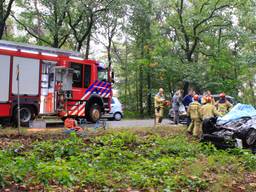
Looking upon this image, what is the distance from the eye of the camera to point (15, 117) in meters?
16.5

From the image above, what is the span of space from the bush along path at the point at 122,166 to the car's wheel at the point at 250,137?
23.2 inches

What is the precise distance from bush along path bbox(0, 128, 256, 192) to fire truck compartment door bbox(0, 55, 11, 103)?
17.0 feet

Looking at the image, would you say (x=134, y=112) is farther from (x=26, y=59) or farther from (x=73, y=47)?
(x=26, y=59)

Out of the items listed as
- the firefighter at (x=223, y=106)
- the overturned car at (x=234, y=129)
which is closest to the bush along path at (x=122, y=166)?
the overturned car at (x=234, y=129)

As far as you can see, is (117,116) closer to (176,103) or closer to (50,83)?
(176,103)

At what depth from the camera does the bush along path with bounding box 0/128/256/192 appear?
6973 millimetres

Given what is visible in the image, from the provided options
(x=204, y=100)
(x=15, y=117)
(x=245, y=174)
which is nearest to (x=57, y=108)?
(x=15, y=117)

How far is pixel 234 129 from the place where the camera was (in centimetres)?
1284

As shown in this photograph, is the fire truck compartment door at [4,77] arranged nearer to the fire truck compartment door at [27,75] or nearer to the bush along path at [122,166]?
the fire truck compartment door at [27,75]

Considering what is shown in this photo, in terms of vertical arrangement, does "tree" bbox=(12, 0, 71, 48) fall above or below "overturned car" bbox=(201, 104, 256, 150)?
above

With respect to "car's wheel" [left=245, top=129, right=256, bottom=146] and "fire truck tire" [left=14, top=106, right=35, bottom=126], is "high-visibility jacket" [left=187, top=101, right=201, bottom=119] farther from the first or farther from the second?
"fire truck tire" [left=14, top=106, right=35, bottom=126]

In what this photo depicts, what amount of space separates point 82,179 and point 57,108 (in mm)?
11347

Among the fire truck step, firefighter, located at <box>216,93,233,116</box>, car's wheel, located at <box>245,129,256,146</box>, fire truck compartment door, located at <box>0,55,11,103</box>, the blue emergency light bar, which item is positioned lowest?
car's wheel, located at <box>245,129,256,146</box>

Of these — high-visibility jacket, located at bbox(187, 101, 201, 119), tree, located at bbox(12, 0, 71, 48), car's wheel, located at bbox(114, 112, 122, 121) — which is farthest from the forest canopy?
high-visibility jacket, located at bbox(187, 101, 201, 119)
